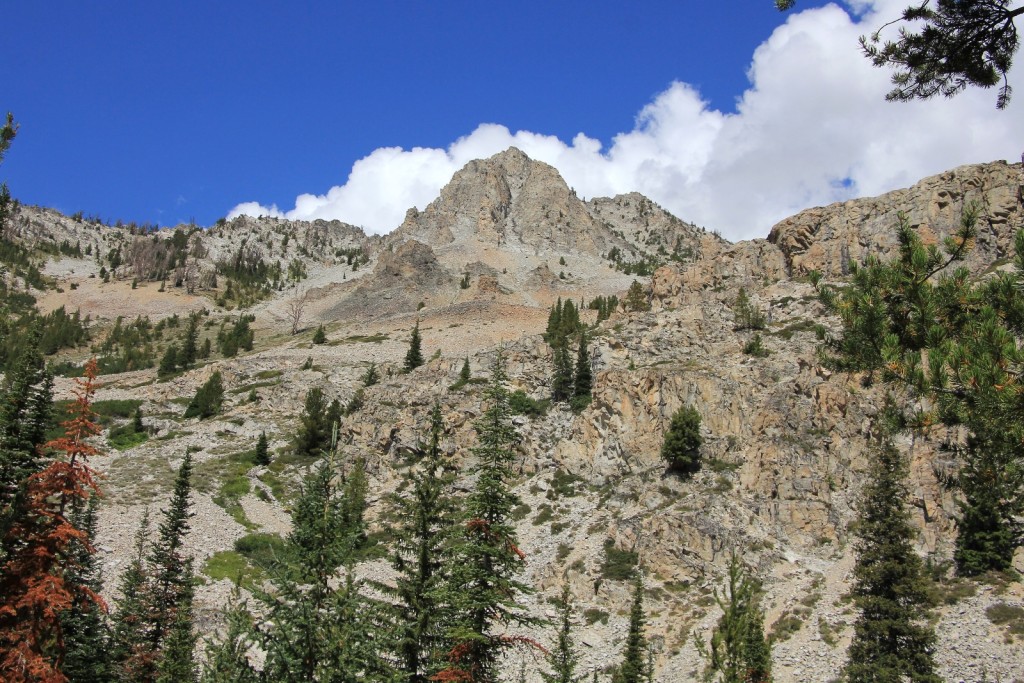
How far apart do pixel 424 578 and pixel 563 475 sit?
35652mm

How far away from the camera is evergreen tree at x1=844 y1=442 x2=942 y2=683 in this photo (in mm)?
26141

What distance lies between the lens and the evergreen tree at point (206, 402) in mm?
64875

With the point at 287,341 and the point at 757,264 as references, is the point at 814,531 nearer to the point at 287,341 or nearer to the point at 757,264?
the point at 757,264

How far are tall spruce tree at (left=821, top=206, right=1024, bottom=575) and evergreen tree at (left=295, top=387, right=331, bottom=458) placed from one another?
167 ft

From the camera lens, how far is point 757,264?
8450 cm

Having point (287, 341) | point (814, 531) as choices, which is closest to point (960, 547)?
point (814, 531)

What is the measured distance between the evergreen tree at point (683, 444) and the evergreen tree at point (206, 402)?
42.7 m

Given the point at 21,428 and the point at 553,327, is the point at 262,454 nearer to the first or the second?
the point at 553,327

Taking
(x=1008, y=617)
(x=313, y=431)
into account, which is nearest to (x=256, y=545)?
(x=313, y=431)

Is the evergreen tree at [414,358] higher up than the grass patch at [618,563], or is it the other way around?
the evergreen tree at [414,358]

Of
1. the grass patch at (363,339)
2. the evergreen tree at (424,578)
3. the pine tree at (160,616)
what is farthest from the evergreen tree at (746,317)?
the evergreen tree at (424,578)

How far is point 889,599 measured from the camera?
2783 cm

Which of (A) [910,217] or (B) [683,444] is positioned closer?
(B) [683,444]

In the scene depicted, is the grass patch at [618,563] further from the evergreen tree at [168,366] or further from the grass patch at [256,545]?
the evergreen tree at [168,366]
